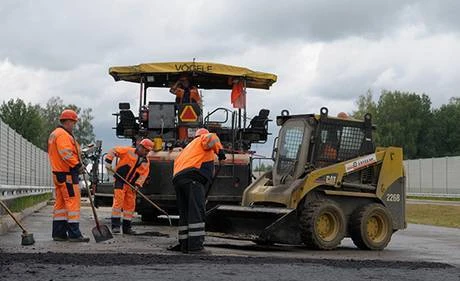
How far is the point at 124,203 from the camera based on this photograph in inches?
520

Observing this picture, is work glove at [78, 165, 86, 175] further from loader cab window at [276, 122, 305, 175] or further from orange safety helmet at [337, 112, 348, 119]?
orange safety helmet at [337, 112, 348, 119]

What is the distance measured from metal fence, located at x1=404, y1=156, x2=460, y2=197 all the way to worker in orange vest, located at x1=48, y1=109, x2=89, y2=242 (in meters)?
40.4

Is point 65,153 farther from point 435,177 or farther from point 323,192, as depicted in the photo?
point 435,177

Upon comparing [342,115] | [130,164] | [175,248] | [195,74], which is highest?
[195,74]

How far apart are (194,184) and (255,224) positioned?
2091mm

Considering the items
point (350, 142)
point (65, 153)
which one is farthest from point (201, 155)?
point (350, 142)

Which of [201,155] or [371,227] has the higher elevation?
[201,155]

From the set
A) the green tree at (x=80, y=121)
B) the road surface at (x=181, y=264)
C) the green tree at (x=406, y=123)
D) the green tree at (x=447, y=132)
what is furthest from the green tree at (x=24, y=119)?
the road surface at (x=181, y=264)

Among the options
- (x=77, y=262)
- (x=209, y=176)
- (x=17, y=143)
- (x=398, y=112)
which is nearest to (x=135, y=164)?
(x=209, y=176)

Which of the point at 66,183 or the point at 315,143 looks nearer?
the point at 66,183

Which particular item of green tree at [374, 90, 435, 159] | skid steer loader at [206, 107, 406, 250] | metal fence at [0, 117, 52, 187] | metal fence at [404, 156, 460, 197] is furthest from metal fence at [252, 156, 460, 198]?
green tree at [374, 90, 435, 159]

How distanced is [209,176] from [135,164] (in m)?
3.45

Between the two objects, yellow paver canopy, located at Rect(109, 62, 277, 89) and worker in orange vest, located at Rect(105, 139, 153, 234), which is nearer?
worker in orange vest, located at Rect(105, 139, 153, 234)

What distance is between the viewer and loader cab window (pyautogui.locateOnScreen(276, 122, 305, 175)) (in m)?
12.4
